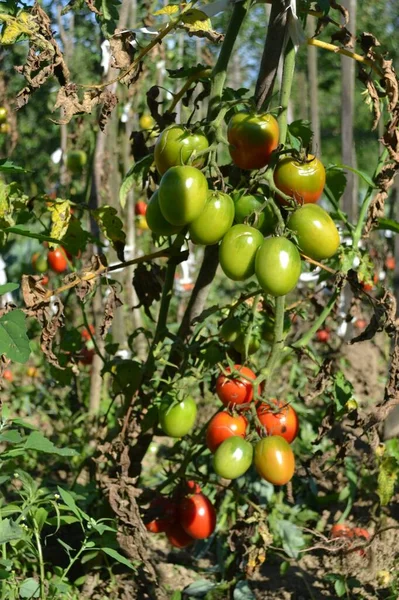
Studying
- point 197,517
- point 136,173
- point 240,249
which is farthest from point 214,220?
point 197,517

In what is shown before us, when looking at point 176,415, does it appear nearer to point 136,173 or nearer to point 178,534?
point 178,534

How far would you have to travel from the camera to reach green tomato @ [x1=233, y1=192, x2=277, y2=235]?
4.23 ft

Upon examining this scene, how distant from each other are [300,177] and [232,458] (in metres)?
0.49

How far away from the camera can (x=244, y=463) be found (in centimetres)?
136

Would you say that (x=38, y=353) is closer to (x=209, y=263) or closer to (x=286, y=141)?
(x=209, y=263)

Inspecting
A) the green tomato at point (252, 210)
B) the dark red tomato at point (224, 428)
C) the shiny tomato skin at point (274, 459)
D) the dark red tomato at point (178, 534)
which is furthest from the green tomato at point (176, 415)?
the green tomato at point (252, 210)

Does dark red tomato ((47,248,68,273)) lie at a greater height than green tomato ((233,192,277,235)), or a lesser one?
lesser

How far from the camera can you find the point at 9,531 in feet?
3.77

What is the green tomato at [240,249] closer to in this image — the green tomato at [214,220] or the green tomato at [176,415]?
the green tomato at [214,220]

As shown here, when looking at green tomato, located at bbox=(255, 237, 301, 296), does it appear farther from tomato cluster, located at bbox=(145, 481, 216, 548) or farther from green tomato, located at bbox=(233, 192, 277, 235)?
tomato cluster, located at bbox=(145, 481, 216, 548)

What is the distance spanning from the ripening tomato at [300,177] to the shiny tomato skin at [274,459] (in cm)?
42

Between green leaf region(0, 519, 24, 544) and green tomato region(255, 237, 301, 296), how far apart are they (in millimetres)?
518

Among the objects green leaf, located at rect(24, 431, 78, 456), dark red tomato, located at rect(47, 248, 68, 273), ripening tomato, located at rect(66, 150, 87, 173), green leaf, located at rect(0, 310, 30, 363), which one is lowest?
dark red tomato, located at rect(47, 248, 68, 273)

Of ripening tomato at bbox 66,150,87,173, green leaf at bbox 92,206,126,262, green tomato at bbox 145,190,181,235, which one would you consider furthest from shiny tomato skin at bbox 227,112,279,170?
ripening tomato at bbox 66,150,87,173
